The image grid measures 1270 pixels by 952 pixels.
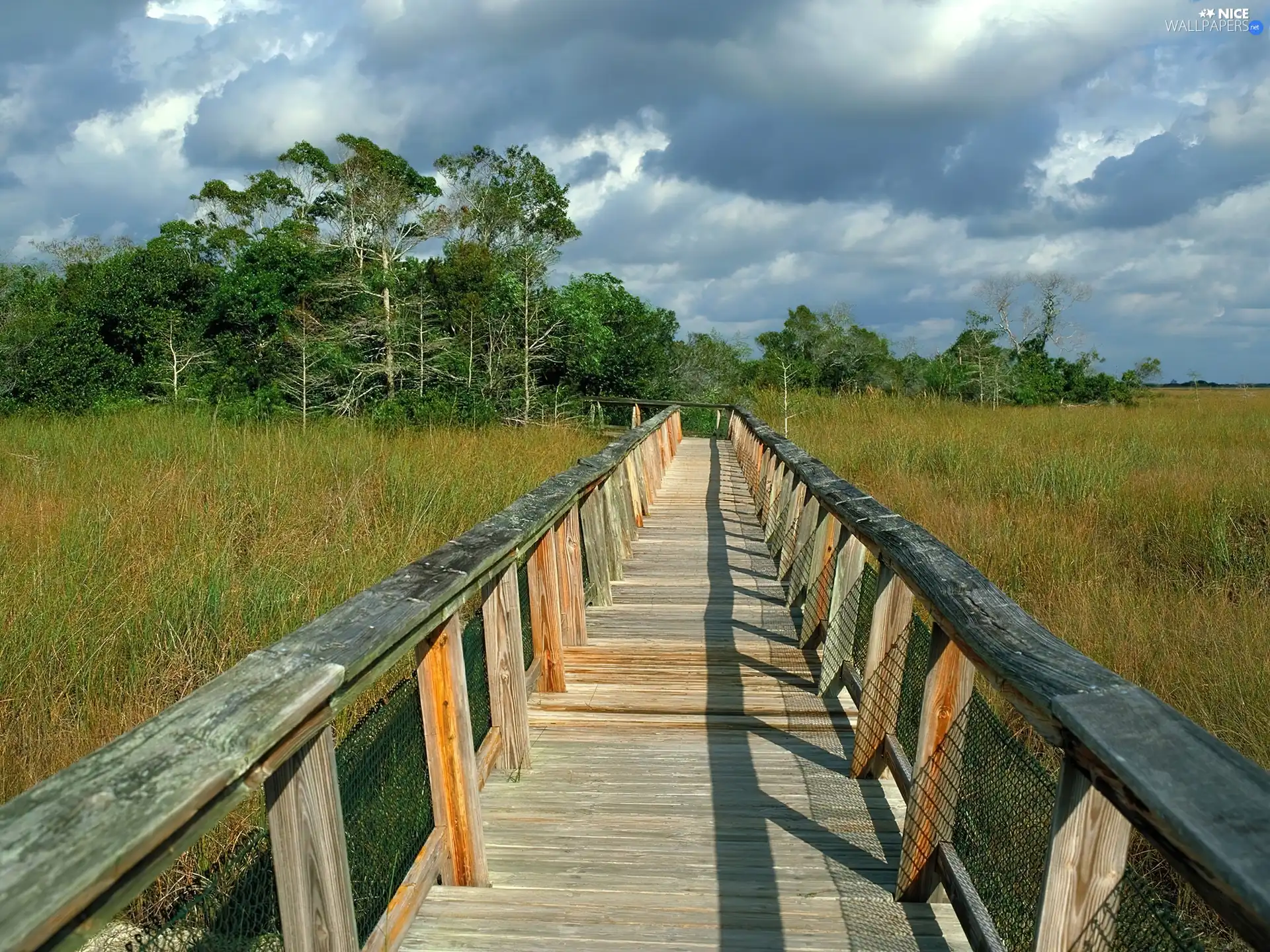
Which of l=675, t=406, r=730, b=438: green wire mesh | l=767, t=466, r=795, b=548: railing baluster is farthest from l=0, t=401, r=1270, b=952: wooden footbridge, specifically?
l=675, t=406, r=730, b=438: green wire mesh

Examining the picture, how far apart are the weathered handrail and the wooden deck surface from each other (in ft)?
1.05

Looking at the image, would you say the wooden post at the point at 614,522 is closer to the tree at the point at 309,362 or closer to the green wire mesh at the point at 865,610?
the green wire mesh at the point at 865,610

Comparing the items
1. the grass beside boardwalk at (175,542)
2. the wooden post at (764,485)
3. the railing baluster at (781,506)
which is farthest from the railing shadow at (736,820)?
the wooden post at (764,485)

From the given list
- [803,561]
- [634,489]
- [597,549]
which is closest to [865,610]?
[803,561]

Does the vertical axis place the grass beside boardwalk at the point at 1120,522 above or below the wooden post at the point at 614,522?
below

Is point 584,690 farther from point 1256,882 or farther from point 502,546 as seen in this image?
point 1256,882

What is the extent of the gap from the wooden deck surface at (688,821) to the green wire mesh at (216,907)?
415mm

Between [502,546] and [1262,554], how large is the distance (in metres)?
6.93

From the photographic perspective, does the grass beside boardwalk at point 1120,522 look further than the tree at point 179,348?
No

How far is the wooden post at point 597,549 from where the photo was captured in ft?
20.7

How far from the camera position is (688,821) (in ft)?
10.7

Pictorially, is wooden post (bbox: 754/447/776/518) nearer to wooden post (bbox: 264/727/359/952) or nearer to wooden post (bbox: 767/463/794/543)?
wooden post (bbox: 767/463/794/543)

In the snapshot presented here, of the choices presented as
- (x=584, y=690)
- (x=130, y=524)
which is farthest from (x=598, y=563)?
(x=130, y=524)

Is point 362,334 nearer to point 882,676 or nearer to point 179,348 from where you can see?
point 179,348
